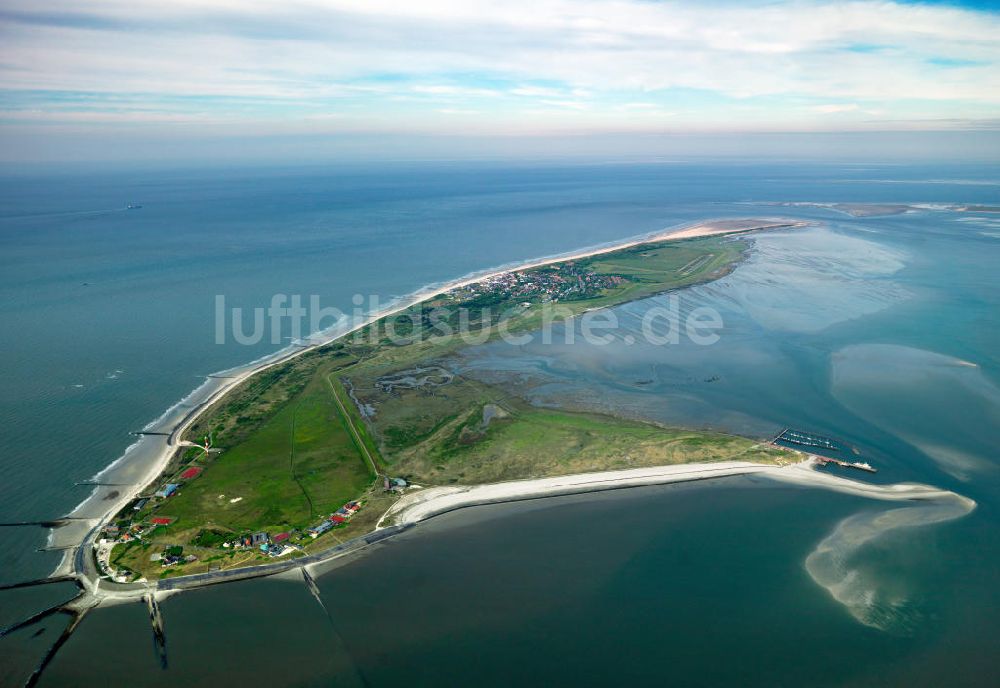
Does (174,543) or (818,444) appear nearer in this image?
(174,543)

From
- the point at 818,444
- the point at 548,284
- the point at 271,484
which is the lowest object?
the point at 271,484

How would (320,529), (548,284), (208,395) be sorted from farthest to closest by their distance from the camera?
(548,284)
(208,395)
(320,529)

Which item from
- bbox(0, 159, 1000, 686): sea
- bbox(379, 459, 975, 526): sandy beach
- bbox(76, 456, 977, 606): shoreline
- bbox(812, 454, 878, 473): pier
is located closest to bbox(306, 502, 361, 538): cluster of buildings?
bbox(76, 456, 977, 606): shoreline

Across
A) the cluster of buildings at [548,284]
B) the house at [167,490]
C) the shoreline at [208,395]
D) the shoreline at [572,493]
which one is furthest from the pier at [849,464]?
the shoreline at [208,395]

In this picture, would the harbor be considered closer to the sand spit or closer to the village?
the sand spit

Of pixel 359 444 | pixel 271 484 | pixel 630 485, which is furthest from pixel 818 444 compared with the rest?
pixel 271 484

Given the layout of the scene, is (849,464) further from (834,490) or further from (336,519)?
(336,519)

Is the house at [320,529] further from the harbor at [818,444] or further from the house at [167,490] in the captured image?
the harbor at [818,444]
